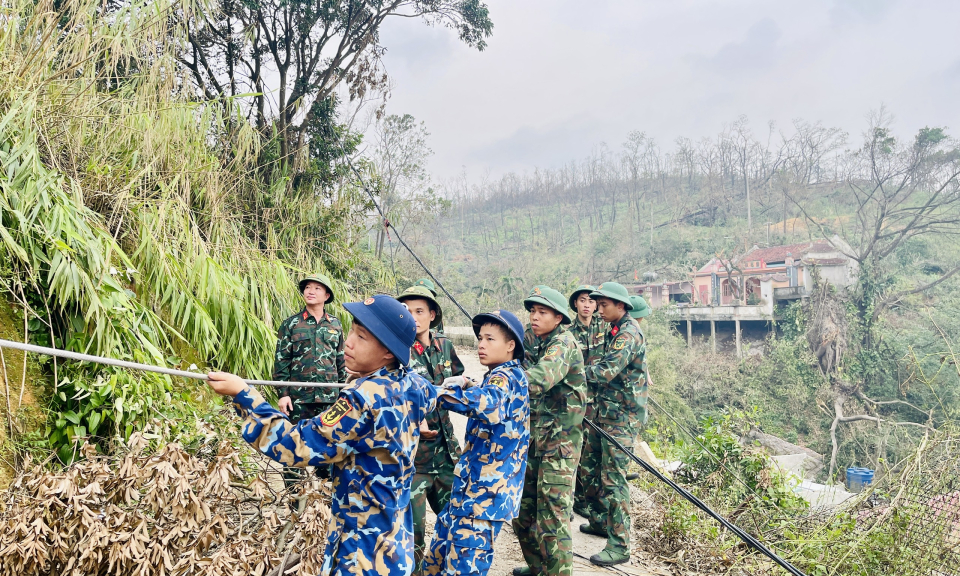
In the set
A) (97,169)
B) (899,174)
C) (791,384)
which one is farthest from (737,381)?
(97,169)

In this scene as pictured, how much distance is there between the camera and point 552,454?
3.52 meters

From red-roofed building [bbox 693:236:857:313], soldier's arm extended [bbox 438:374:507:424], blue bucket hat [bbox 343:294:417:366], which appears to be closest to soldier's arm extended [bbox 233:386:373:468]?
blue bucket hat [bbox 343:294:417:366]

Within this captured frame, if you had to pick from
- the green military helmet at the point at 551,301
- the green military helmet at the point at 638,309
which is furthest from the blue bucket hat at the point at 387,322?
the green military helmet at the point at 638,309

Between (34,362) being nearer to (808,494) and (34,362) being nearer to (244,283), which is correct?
(244,283)

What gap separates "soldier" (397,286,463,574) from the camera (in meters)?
3.34

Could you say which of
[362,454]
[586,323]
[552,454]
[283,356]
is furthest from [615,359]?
[362,454]

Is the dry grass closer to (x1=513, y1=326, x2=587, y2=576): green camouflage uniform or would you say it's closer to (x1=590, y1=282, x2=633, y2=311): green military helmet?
(x1=513, y1=326, x2=587, y2=576): green camouflage uniform

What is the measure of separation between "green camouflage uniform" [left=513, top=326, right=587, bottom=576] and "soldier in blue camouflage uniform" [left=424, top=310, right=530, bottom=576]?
288 mm

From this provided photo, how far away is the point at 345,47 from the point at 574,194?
164ft

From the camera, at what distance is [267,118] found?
8.59 meters

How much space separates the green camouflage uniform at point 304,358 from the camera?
14.7 ft

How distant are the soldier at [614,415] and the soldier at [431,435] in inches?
42.4

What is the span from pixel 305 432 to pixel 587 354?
3.51m

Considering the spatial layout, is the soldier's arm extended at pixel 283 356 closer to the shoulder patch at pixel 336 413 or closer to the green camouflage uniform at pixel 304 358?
the green camouflage uniform at pixel 304 358
